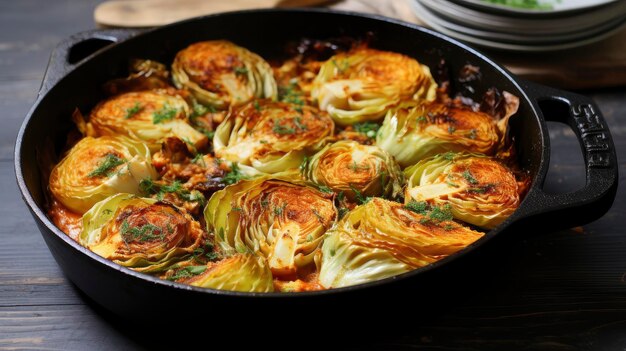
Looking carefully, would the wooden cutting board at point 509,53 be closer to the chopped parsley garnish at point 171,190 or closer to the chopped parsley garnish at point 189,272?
the chopped parsley garnish at point 171,190

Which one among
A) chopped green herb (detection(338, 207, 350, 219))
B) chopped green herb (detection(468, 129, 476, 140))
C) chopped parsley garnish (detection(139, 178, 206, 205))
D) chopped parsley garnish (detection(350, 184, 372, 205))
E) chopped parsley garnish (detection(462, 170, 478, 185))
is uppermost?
chopped green herb (detection(468, 129, 476, 140))

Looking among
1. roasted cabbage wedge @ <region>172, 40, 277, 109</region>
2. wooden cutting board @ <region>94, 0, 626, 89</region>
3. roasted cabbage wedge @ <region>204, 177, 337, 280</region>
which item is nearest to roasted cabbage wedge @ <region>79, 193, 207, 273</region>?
roasted cabbage wedge @ <region>204, 177, 337, 280</region>

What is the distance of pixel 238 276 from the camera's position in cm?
247

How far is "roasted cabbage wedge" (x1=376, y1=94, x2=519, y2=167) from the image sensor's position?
3.20m

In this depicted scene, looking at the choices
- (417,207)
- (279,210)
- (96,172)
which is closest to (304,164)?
(279,210)

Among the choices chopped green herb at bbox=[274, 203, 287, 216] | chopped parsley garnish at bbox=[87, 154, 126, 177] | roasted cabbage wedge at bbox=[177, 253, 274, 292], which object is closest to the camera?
roasted cabbage wedge at bbox=[177, 253, 274, 292]

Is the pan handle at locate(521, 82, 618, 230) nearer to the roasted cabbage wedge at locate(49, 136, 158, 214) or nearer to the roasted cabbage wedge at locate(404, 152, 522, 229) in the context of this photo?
the roasted cabbage wedge at locate(404, 152, 522, 229)

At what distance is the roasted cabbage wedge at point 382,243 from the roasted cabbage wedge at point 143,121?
3.32 feet

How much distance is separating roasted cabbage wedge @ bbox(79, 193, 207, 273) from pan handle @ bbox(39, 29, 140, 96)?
0.76 metres

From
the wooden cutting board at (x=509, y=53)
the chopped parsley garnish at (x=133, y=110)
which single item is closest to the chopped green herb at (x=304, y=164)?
the chopped parsley garnish at (x=133, y=110)

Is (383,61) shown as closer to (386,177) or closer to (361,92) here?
(361,92)

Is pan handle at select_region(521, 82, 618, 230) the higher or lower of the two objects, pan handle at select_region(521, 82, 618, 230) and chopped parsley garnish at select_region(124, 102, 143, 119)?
the higher

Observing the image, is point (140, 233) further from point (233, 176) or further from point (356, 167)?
point (356, 167)

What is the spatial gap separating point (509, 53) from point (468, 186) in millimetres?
1622
